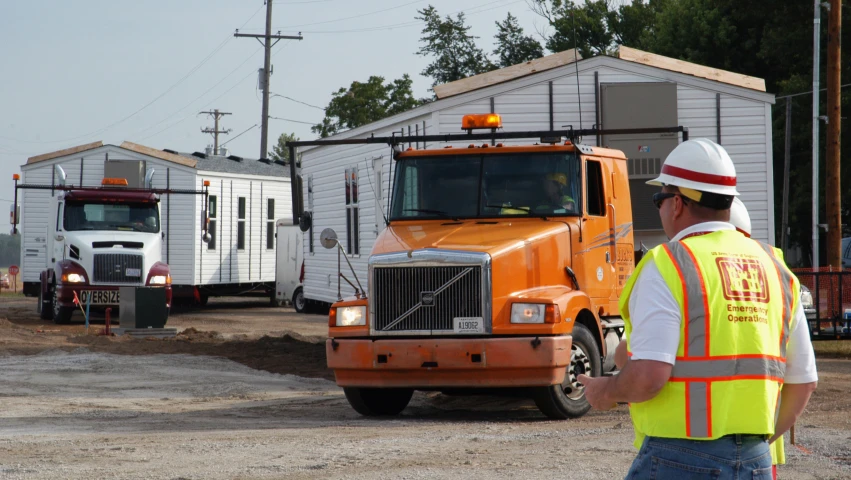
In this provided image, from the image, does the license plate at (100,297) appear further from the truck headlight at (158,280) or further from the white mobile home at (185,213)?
the white mobile home at (185,213)

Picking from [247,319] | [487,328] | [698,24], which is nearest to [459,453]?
[487,328]

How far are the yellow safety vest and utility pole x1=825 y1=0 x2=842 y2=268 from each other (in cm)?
2146

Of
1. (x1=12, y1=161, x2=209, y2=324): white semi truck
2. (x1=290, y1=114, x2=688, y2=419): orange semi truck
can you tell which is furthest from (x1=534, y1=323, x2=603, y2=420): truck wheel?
(x1=12, y1=161, x2=209, y2=324): white semi truck

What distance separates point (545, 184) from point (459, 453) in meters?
3.56

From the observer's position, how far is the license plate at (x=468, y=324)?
9.95 meters

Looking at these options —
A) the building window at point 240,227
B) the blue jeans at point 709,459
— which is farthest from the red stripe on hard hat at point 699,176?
the building window at point 240,227

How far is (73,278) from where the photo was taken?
76.9 ft

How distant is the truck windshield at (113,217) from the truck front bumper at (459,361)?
14.9m

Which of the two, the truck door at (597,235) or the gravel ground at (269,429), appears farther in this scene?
the truck door at (597,235)

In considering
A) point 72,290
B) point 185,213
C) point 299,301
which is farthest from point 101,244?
point 299,301

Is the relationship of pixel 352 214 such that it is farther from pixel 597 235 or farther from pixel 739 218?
pixel 739 218

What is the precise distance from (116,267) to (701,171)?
21.3 m

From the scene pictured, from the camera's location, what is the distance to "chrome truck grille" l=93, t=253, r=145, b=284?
2348cm

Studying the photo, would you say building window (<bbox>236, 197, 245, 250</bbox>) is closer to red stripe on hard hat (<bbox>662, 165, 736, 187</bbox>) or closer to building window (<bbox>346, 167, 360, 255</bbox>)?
building window (<bbox>346, 167, 360, 255</bbox>)
